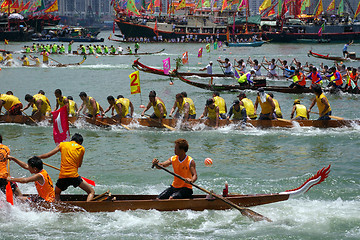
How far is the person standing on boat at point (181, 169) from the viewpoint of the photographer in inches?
392

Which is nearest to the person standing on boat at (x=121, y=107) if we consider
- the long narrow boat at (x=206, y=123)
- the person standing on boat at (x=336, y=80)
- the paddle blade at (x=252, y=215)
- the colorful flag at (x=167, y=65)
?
the long narrow boat at (x=206, y=123)

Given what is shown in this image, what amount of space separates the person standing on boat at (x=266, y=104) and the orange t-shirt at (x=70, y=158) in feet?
31.9

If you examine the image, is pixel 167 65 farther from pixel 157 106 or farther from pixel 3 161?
pixel 3 161

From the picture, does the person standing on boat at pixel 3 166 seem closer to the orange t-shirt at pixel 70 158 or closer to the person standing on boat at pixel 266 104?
the orange t-shirt at pixel 70 158

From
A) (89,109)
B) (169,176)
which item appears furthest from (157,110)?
(169,176)

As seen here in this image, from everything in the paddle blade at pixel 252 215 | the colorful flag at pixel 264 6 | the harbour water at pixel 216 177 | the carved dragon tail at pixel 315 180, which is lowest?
the harbour water at pixel 216 177

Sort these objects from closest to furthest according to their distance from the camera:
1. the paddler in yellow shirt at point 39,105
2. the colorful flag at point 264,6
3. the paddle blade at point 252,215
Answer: the paddle blade at point 252,215 < the paddler in yellow shirt at point 39,105 < the colorful flag at point 264,6

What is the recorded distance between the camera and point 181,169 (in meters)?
10.3

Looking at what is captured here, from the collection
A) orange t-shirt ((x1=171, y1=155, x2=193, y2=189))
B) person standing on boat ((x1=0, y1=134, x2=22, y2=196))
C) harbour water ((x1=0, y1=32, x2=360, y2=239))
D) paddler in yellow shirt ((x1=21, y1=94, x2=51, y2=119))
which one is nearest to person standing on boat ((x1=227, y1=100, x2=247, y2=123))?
harbour water ((x1=0, y1=32, x2=360, y2=239))

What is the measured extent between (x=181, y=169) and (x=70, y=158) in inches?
90.1

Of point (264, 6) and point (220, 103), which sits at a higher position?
point (264, 6)

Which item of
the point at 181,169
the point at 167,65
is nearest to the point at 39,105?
the point at 181,169

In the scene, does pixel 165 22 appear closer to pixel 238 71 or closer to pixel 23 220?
pixel 238 71

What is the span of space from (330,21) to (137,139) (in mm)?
88661
